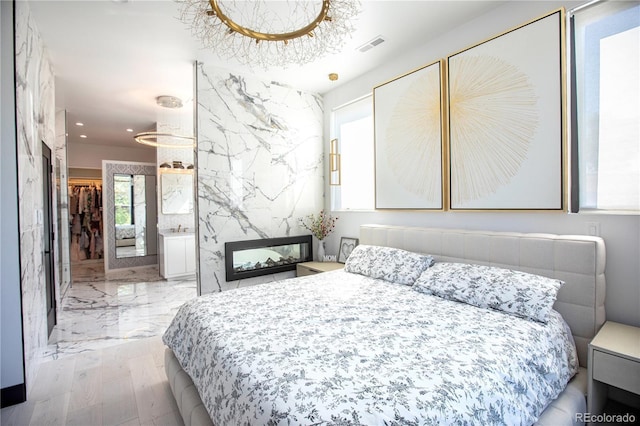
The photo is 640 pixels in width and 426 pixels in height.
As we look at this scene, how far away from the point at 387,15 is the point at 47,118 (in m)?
3.74

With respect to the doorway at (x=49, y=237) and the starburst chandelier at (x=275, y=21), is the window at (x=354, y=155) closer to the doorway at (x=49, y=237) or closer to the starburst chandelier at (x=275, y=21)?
the starburst chandelier at (x=275, y=21)

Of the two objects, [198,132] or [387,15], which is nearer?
[387,15]

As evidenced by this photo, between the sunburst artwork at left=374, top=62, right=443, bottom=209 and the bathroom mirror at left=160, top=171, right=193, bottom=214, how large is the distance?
164 inches

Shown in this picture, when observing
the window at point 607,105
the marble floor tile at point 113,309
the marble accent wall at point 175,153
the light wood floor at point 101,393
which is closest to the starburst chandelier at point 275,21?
the window at point 607,105

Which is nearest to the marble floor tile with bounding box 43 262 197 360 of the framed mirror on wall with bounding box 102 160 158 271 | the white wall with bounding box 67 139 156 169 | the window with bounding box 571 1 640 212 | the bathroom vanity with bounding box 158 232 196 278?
the bathroom vanity with bounding box 158 232 196 278

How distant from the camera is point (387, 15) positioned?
257 centimetres

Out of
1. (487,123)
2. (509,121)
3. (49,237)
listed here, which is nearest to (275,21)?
(487,123)

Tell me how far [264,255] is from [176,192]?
9.82ft

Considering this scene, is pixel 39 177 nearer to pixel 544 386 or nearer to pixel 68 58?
pixel 68 58

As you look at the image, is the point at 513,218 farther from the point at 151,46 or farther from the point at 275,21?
the point at 151,46

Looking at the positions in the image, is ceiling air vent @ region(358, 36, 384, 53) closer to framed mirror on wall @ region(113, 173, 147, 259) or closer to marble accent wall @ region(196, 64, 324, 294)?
marble accent wall @ region(196, 64, 324, 294)

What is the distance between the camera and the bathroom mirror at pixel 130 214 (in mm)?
6379

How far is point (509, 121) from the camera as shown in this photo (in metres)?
2.40

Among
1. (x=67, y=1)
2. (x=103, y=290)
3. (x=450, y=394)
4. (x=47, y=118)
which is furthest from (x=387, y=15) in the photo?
(x=103, y=290)
